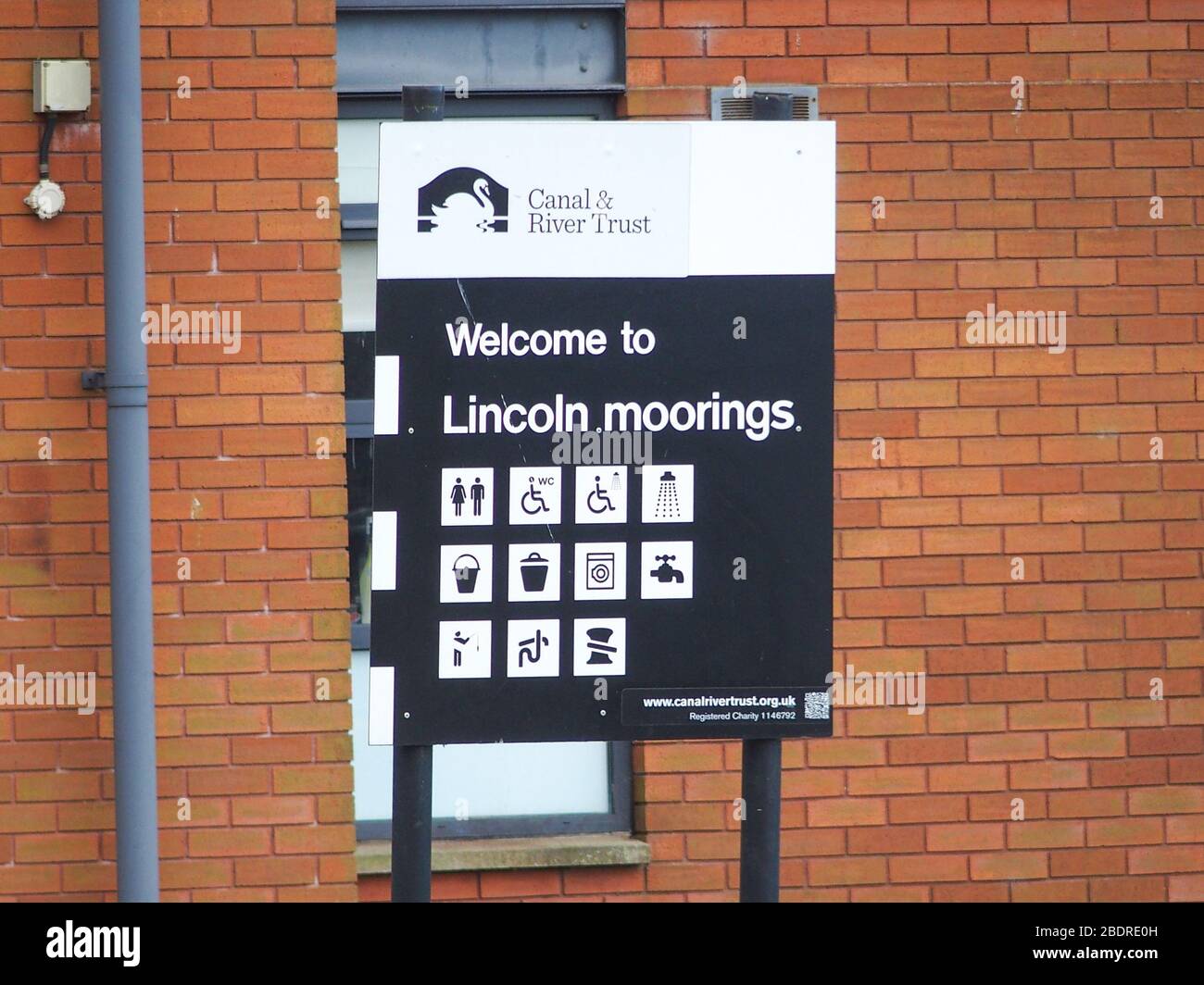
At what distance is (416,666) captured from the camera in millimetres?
2725

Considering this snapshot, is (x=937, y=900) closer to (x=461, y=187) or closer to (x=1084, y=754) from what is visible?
(x=1084, y=754)

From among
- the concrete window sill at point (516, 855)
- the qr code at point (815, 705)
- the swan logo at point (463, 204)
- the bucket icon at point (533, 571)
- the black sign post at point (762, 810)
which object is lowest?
the concrete window sill at point (516, 855)

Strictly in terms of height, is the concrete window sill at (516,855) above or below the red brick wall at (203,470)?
below

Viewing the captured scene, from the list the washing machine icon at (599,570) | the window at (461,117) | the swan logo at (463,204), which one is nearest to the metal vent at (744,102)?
the window at (461,117)

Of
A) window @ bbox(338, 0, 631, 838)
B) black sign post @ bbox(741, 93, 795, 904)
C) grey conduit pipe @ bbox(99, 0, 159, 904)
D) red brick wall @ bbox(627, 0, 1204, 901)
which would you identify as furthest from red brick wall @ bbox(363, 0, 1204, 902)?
black sign post @ bbox(741, 93, 795, 904)

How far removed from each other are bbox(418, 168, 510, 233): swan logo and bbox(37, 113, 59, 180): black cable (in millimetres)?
2136

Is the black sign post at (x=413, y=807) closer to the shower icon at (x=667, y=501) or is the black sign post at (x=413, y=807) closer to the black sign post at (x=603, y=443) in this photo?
the black sign post at (x=603, y=443)

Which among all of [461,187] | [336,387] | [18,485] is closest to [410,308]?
[461,187]

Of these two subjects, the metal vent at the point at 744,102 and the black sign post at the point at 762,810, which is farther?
the metal vent at the point at 744,102

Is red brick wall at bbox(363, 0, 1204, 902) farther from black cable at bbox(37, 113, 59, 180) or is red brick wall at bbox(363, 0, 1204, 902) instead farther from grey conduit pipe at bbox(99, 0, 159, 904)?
→ black cable at bbox(37, 113, 59, 180)

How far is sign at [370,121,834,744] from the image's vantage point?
2.72 m

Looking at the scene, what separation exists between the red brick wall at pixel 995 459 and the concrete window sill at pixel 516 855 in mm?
77

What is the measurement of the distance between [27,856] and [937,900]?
9.95ft

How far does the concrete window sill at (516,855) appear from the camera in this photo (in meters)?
4.42
